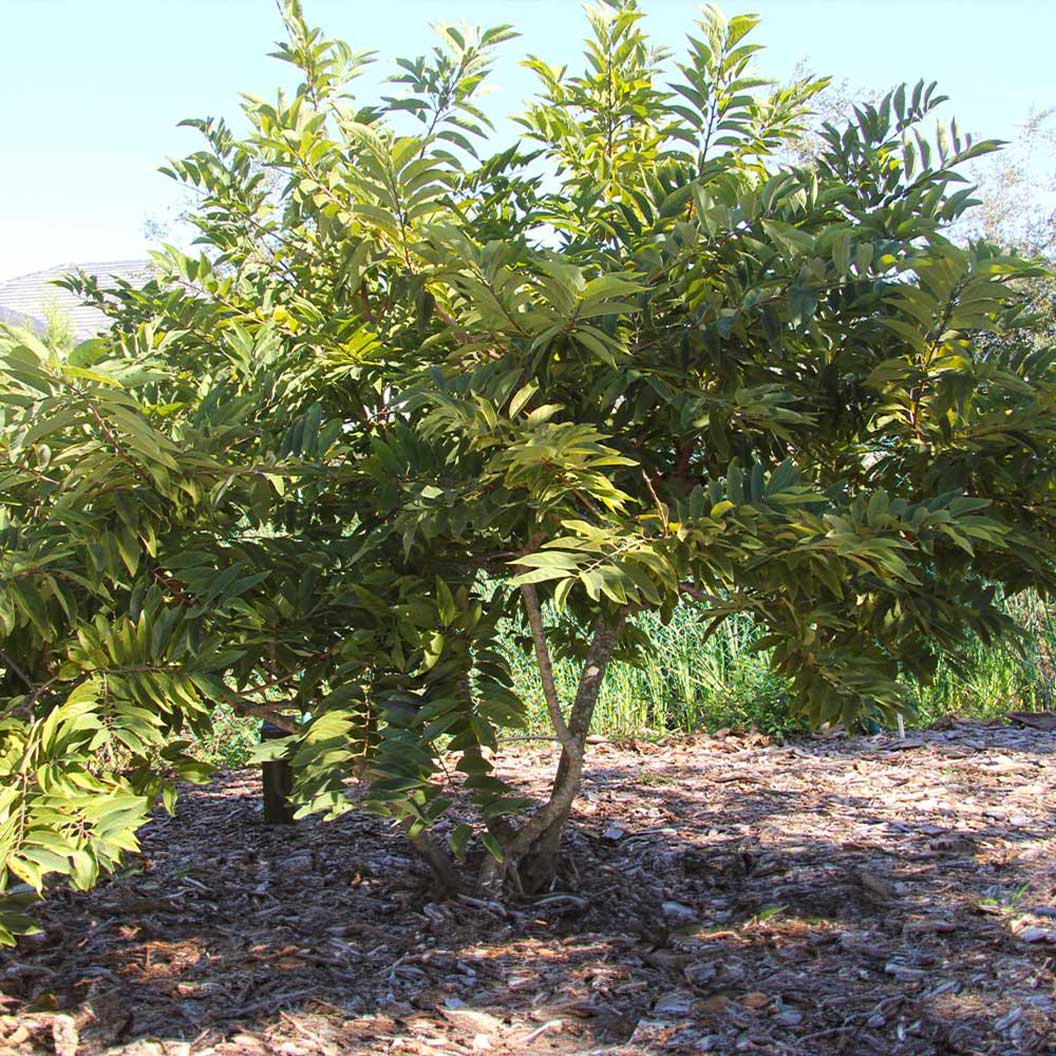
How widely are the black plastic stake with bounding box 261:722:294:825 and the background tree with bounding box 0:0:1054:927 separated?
4.90 feet

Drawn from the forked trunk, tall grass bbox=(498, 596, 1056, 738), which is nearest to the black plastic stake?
the forked trunk

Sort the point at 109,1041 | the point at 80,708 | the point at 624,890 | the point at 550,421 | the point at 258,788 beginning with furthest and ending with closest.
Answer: the point at 258,788 < the point at 624,890 < the point at 550,421 < the point at 109,1041 < the point at 80,708

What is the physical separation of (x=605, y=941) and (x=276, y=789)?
1738 millimetres

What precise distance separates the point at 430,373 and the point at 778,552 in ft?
2.65

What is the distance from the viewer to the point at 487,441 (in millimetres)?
2160

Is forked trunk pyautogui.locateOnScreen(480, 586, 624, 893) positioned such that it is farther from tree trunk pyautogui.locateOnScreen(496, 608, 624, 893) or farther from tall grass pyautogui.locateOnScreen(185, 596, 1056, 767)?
tall grass pyautogui.locateOnScreen(185, 596, 1056, 767)

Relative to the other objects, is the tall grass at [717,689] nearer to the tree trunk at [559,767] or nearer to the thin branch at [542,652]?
the tree trunk at [559,767]

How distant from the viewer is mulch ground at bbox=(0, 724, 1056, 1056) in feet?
8.41

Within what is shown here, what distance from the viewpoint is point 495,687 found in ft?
8.10

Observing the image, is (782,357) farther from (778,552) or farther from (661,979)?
(661,979)

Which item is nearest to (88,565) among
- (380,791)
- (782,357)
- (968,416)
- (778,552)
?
(380,791)

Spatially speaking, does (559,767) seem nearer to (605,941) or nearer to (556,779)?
(556,779)

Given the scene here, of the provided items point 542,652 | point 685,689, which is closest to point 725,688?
point 685,689

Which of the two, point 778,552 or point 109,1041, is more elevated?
point 778,552
